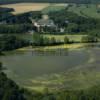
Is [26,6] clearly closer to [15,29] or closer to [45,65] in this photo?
[15,29]

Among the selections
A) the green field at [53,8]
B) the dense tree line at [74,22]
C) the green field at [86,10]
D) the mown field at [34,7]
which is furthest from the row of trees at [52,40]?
the green field at [53,8]

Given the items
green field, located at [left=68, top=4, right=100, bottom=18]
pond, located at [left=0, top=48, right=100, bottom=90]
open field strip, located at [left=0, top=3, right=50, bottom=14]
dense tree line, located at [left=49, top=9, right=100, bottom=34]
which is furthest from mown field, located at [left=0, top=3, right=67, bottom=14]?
pond, located at [left=0, top=48, right=100, bottom=90]

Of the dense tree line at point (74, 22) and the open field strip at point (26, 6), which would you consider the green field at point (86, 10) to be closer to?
the dense tree line at point (74, 22)

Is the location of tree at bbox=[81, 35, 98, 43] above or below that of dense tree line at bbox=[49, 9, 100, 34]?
above

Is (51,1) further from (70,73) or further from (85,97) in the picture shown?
(85,97)

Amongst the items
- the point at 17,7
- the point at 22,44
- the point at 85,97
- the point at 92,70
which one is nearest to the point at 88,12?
the point at 17,7

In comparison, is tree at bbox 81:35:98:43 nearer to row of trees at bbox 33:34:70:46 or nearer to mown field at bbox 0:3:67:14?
row of trees at bbox 33:34:70:46

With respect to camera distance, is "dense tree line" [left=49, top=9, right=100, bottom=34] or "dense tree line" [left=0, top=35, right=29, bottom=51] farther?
"dense tree line" [left=49, top=9, right=100, bottom=34]
